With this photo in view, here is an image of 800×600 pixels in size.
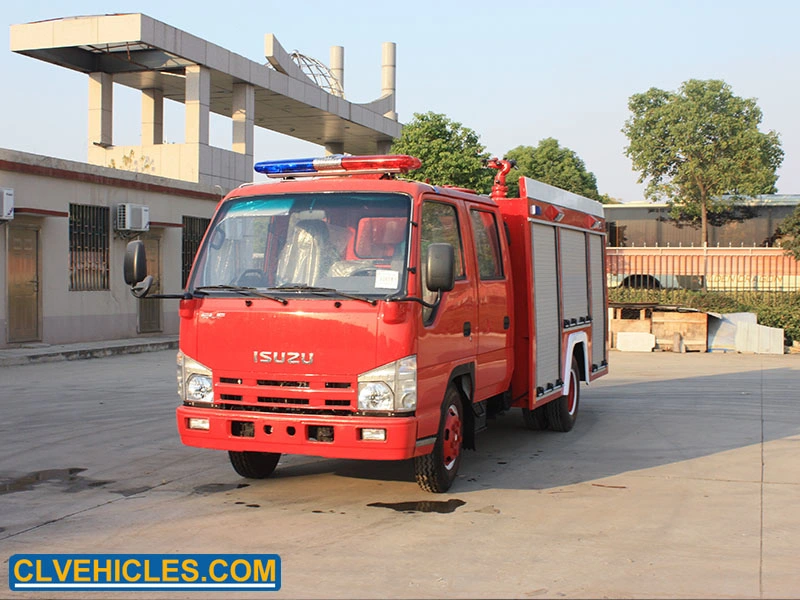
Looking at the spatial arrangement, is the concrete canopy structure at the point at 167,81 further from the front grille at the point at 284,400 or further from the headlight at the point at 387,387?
the headlight at the point at 387,387

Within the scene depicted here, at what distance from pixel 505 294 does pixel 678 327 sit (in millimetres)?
15110

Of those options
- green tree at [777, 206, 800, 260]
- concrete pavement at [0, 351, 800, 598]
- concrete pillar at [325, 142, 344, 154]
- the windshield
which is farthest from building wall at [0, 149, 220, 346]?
green tree at [777, 206, 800, 260]

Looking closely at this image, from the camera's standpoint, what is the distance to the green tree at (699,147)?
163ft

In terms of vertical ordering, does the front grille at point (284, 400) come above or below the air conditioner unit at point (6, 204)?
below

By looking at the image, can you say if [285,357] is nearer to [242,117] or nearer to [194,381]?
[194,381]

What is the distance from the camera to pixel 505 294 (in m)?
8.80

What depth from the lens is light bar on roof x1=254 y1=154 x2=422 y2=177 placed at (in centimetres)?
781

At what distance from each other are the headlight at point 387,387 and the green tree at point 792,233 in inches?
1509

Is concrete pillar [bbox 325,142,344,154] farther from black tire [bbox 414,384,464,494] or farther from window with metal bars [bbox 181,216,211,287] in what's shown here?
black tire [bbox 414,384,464,494]

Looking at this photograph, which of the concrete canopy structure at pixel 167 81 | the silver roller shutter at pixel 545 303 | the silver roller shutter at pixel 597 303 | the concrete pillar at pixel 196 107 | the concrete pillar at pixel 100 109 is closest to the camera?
the silver roller shutter at pixel 545 303

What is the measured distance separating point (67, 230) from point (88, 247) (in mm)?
821

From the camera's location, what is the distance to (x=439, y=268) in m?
6.68

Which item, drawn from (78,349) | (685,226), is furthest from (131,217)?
(685,226)

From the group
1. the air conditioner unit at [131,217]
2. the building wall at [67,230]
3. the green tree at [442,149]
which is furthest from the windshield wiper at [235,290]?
the green tree at [442,149]
